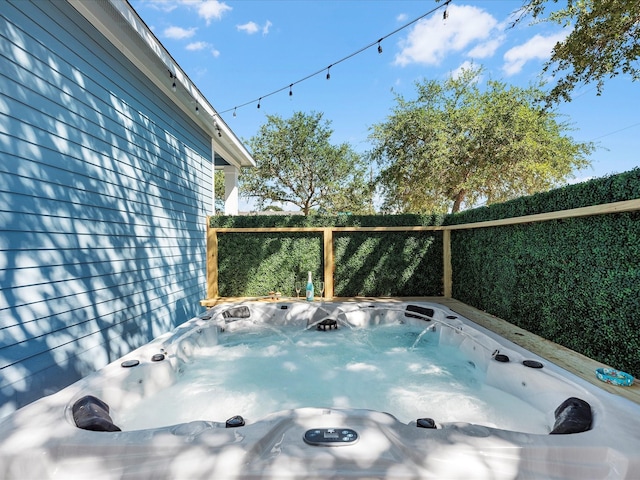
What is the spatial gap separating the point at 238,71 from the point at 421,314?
8574 mm

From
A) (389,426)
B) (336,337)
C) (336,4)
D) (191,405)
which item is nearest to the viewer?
(389,426)

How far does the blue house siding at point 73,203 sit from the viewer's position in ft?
6.32

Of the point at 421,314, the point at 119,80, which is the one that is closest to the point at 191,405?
the point at 421,314

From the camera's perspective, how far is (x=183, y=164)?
449 cm

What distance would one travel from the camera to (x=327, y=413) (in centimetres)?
152

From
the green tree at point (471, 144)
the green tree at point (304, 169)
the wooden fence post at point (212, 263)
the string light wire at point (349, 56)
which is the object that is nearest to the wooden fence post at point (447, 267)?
the string light wire at point (349, 56)

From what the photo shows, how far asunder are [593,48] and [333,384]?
20.1ft

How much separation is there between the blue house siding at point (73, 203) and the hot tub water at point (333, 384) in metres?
0.75

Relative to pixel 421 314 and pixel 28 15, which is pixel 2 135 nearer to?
pixel 28 15

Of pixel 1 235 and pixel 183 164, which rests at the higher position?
pixel 183 164

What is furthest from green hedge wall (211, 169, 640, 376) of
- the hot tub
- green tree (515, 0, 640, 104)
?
green tree (515, 0, 640, 104)

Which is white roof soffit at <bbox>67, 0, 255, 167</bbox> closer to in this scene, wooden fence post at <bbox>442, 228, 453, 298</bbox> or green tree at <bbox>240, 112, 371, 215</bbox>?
wooden fence post at <bbox>442, 228, 453, 298</bbox>

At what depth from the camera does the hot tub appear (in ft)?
4.08

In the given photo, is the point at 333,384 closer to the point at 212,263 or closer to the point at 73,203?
the point at 73,203
